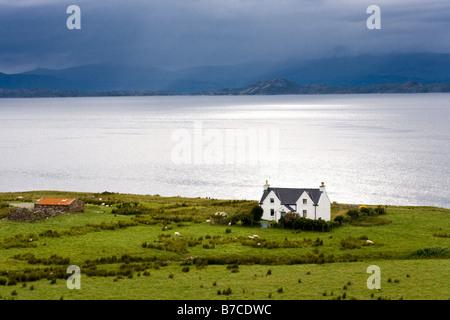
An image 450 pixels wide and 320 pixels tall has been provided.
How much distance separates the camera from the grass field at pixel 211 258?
97.6ft

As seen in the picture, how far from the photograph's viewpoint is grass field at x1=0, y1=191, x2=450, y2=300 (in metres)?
29.8

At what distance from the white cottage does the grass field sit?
11.7 feet

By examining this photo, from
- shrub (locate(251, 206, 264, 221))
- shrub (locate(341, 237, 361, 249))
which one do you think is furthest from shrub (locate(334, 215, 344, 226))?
shrub (locate(251, 206, 264, 221))

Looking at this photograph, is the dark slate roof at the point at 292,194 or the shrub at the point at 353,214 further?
the shrub at the point at 353,214

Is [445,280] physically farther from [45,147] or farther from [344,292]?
[45,147]

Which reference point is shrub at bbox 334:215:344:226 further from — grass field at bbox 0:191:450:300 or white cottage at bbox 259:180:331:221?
white cottage at bbox 259:180:331:221

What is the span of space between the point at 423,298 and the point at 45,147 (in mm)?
172503

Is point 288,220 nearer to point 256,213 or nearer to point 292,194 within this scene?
point 256,213

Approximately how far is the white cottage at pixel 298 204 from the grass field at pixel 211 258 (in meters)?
3.57

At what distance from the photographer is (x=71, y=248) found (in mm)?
41312

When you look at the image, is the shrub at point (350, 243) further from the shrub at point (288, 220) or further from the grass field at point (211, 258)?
the shrub at point (288, 220)

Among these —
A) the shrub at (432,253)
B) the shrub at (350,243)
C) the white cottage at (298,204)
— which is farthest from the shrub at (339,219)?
the shrub at (432,253)

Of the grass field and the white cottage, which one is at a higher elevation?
the white cottage

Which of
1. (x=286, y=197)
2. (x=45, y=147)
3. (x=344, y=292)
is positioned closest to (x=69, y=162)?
(x=45, y=147)
